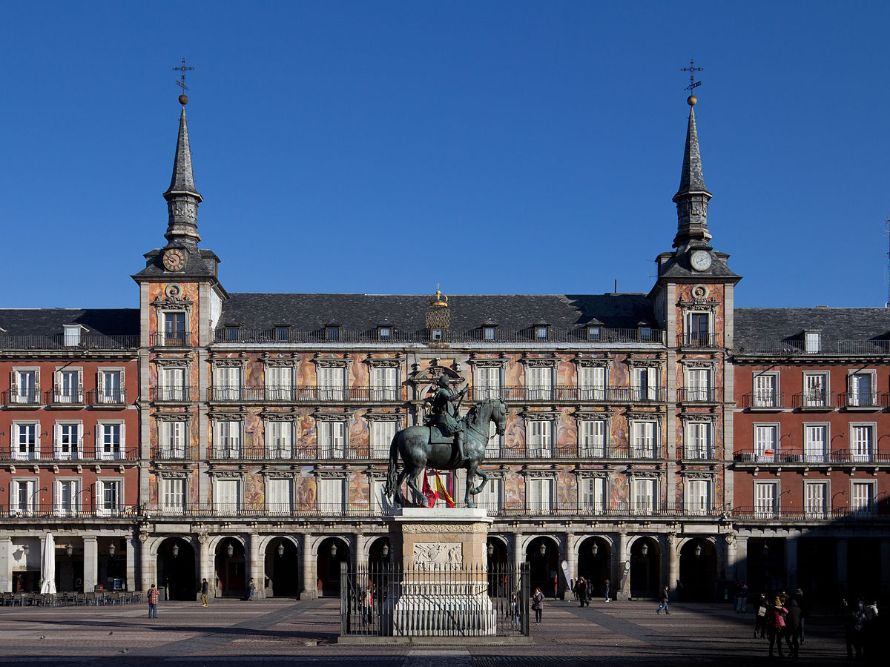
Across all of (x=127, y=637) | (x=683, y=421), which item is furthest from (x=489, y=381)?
(x=127, y=637)

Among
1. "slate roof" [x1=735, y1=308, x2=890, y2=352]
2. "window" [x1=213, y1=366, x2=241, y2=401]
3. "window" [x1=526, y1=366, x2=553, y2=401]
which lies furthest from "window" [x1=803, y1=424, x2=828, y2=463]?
"window" [x1=213, y1=366, x2=241, y2=401]

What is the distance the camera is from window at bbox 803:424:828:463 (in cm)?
8188

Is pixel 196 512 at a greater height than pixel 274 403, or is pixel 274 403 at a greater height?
pixel 274 403

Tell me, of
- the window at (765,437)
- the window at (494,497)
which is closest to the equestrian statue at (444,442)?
the window at (494,497)

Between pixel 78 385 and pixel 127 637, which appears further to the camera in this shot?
pixel 78 385

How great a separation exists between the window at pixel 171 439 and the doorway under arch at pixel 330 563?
11.2 m

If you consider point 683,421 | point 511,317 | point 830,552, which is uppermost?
point 511,317

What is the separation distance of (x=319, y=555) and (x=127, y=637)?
37885mm

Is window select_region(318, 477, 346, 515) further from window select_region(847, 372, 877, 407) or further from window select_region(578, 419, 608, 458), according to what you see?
window select_region(847, 372, 877, 407)

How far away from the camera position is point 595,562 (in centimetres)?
8469

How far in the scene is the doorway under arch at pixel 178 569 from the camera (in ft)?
269

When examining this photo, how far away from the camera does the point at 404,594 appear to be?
3894 centimetres

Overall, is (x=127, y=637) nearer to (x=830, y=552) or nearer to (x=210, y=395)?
(x=210, y=395)

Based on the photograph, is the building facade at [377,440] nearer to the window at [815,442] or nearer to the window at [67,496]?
the window at [67,496]
